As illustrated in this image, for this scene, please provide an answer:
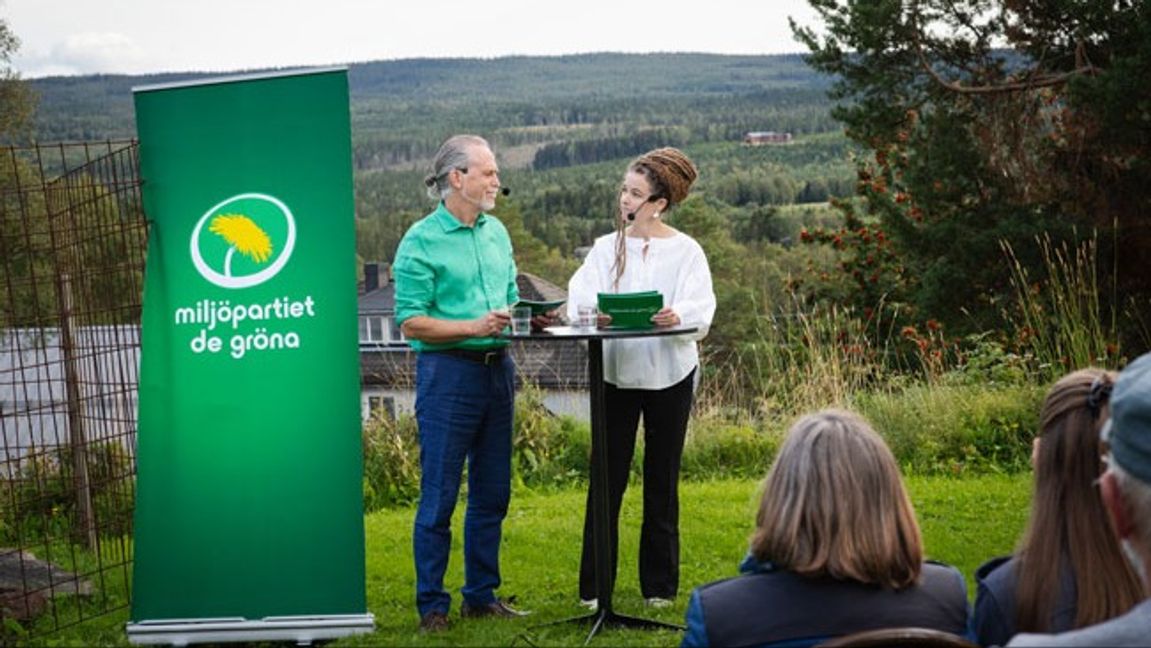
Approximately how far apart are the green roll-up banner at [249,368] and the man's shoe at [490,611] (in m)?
0.51

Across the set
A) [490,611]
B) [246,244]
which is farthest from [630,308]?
[490,611]

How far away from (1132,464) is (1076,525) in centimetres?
88

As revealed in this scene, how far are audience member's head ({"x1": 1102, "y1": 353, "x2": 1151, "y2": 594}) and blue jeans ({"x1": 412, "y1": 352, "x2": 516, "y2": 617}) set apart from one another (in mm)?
3529

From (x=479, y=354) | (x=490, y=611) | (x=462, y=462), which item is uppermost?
(x=479, y=354)

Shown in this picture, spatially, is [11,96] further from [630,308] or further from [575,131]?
[575,131]

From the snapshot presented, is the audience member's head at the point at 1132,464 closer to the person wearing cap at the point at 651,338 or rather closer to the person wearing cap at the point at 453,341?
the person wearing cap at the point at 453,341

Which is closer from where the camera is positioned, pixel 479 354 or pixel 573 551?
pixel 479 354

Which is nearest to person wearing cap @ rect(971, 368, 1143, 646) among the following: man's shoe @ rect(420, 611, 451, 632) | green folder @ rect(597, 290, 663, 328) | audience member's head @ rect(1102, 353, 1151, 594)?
audience member's head @ rect(1102, 353, 1151, 594)

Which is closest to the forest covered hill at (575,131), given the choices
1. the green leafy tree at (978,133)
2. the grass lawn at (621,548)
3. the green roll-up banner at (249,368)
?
the green leafy tree at (978,133)

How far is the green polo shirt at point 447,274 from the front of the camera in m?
5.05

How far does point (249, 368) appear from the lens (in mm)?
4984

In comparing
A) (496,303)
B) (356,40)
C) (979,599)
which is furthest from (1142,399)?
(356,40)

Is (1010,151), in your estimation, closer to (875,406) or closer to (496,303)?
(875,406)

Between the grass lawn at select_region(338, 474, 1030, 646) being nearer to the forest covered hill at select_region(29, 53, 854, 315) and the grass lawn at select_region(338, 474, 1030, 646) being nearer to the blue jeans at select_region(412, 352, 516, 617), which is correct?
the blue jeans at select_region(412, 352, 516, 617)
